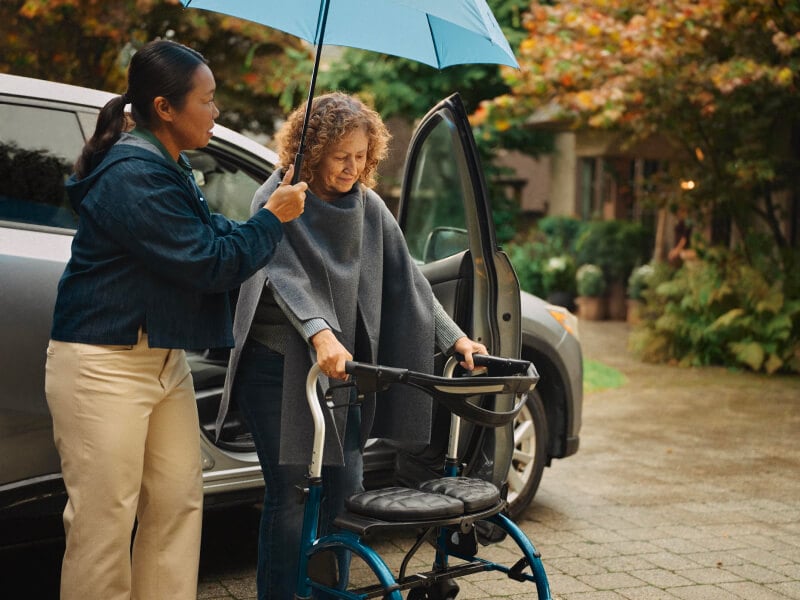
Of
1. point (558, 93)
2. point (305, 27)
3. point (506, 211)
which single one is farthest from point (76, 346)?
point (506, 211)

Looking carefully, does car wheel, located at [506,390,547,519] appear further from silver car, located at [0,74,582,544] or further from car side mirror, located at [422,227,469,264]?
car side mirror, located at [422,227,469,264]

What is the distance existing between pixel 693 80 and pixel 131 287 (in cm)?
920

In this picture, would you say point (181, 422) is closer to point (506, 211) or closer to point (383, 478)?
point (383, 478)

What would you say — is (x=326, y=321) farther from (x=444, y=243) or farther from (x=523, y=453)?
(x=523, y=453)

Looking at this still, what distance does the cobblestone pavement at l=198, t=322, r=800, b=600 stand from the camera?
4.56 metres

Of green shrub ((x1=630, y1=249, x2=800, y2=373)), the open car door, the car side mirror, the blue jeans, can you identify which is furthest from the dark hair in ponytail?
green shrub ((x1=630, y1=249, x2=800, y2=373))

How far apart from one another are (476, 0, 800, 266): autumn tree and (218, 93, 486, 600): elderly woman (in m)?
7.75

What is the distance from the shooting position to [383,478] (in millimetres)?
4820

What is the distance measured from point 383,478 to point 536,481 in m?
1.07

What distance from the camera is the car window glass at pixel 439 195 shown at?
4367mm

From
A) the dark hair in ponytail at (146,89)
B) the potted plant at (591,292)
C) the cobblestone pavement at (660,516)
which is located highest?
the dark hair in ponytail at (146,89)

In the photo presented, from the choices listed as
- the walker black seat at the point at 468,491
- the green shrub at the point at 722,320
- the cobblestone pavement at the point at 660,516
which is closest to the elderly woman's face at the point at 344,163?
the walker black seat at the point at 468,491

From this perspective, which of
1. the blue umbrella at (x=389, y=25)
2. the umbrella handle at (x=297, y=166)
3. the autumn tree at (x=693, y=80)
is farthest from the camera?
the autumn tree at (x=693, y=80)

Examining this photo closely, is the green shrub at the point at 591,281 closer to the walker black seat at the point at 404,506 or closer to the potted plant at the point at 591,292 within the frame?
the potted plant at the point at 591,292
